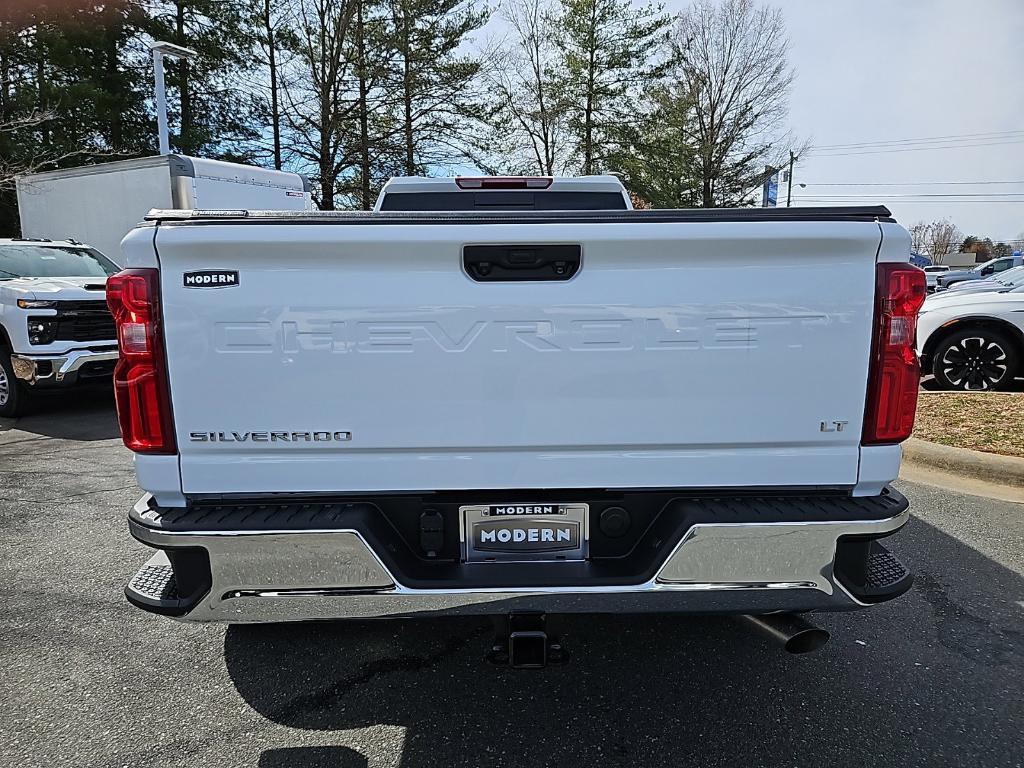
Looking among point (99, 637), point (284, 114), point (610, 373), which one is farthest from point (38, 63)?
point (610, 373)

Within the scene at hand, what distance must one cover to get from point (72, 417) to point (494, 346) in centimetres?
769

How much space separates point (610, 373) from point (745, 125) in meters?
28.8

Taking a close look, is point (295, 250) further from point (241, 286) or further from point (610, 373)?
point (610, 373)

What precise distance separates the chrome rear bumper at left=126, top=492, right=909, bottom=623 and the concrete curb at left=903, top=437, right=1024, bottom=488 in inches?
149

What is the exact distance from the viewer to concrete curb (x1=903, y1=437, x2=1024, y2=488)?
4949mm

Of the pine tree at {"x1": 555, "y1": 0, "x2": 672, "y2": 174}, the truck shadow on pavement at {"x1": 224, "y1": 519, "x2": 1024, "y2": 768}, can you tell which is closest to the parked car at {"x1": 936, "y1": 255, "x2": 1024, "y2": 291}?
the pine tree at {"x1": 555, "y1": 0, "x2": 672, "y2": 174}

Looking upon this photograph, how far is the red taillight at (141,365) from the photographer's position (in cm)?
197

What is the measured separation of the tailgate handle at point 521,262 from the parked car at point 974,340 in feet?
23.4

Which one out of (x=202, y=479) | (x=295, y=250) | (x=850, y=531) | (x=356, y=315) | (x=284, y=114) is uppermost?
(x=284, y=114)

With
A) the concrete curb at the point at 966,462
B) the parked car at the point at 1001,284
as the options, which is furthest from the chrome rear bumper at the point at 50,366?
the parked car at the point at 1001,284

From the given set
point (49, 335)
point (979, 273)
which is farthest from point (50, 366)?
point (979, 273)

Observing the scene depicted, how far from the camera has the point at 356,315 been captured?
1.99 m

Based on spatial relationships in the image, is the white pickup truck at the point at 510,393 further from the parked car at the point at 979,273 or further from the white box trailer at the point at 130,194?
the parked car at the point at 979,273

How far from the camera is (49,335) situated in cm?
727
